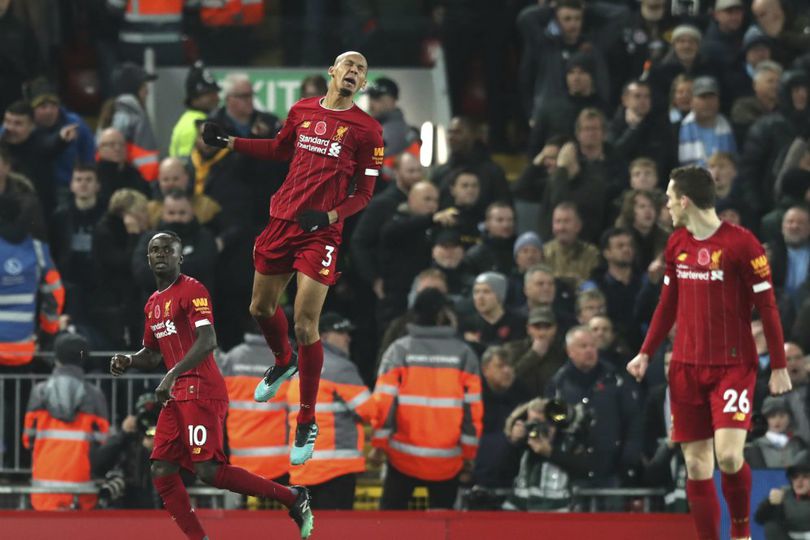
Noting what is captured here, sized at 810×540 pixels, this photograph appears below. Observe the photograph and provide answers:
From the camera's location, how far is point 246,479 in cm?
1257

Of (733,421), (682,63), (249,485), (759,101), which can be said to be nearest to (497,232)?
(759,101)

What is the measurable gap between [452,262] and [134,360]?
14.9 ft

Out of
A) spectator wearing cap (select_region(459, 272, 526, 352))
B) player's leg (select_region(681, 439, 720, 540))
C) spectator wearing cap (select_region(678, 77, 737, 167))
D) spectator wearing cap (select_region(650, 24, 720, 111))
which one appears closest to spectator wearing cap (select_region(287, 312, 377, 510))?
spectator wearing cap (select_region(459, 272, 526, 352))

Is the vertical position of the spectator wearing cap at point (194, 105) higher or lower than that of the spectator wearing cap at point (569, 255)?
higher

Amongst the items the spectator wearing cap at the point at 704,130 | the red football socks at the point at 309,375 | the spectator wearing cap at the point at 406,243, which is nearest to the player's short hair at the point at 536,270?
the spectator wearing cap at the point at 406,243

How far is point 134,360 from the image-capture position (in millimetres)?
12305

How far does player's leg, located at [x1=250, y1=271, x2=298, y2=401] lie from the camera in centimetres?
1230

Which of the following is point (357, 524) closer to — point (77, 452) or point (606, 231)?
point (77, 452)

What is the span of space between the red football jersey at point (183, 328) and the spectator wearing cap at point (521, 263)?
4.27 metres

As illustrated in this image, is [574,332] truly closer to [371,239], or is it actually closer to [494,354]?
[494,354]

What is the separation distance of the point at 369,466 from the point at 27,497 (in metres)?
2.56

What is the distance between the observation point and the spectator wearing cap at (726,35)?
18922mm

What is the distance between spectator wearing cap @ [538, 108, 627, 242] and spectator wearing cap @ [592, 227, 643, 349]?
75 cm

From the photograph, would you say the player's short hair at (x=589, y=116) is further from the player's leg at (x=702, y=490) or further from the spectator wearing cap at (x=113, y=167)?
the player's leg at (x=702, y=490)
